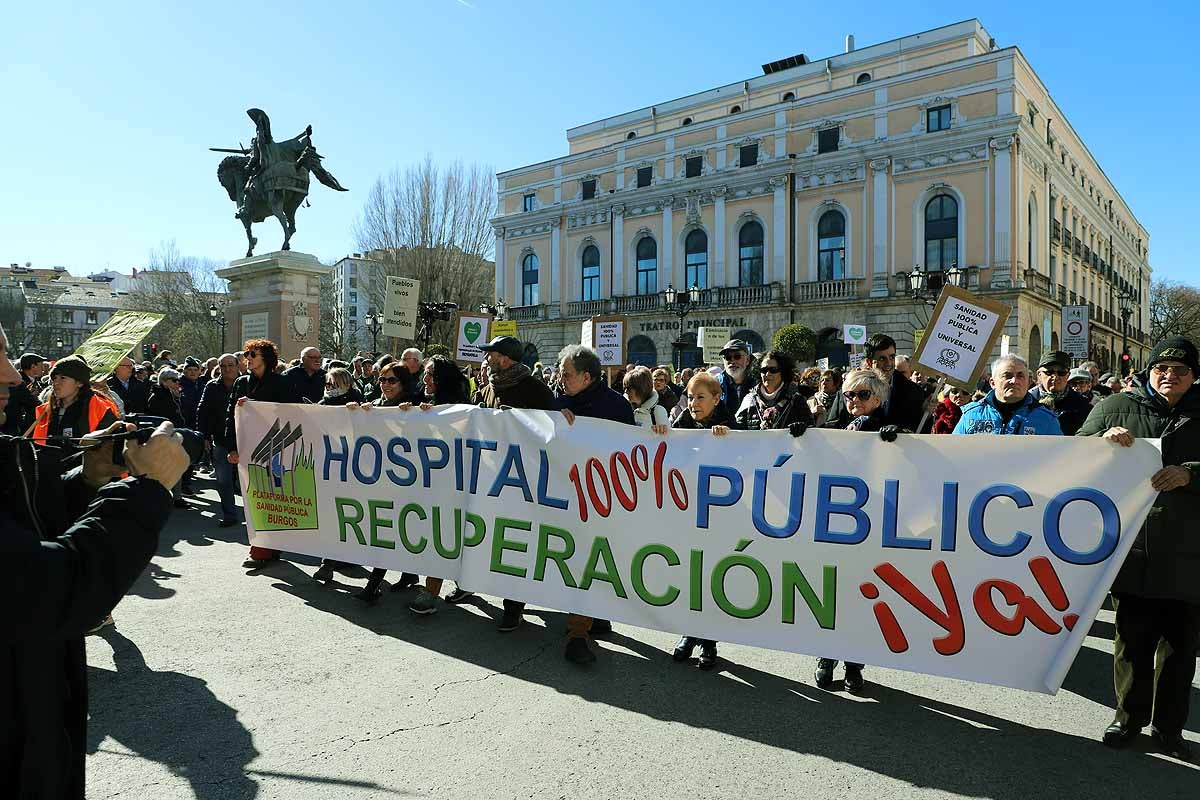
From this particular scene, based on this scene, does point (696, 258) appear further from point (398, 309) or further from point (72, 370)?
point (72, 370)

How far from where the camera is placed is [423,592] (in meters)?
5.51

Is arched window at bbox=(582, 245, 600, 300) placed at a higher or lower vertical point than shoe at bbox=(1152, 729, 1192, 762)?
higher

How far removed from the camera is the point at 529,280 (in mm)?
46688

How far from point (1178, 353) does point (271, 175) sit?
1626cm

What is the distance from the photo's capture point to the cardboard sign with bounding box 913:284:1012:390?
532 centimetres

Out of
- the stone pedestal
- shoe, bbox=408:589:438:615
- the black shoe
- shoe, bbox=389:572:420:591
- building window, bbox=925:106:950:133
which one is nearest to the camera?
the black shoe

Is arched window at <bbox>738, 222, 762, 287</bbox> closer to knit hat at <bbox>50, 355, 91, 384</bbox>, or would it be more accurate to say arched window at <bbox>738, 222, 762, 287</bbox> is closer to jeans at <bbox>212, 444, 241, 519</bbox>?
jeans at <bbox>212, 444, 241, 519</bbox>

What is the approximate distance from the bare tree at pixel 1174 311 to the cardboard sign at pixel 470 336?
6042 cm

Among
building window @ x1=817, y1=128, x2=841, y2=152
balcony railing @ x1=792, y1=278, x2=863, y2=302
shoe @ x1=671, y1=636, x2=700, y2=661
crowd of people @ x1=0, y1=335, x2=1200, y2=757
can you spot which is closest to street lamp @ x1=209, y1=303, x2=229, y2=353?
balcony railing @ x1=792, y1=278, x2=863, y2=302

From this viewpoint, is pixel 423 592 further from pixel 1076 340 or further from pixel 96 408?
pixel 1076 340

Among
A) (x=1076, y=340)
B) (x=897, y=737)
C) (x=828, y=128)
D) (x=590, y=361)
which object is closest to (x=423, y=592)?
(x=590, y=361)

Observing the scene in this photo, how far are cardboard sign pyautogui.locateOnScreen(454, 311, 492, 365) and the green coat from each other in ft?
26.8

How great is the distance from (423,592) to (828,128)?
34.7 metres

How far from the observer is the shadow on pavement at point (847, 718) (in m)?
3.30
